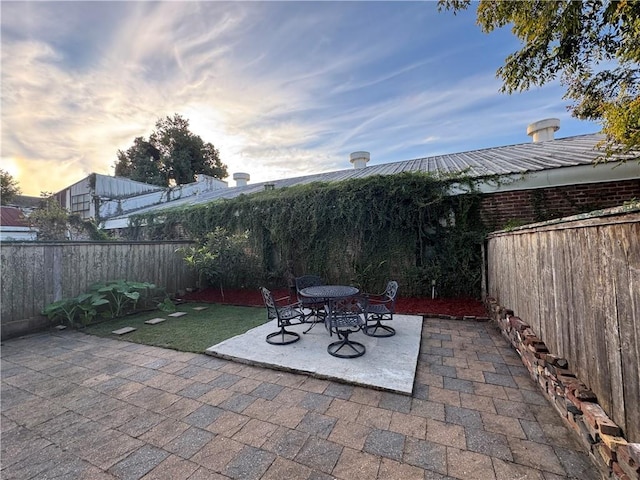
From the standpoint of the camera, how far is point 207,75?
5.71 meters

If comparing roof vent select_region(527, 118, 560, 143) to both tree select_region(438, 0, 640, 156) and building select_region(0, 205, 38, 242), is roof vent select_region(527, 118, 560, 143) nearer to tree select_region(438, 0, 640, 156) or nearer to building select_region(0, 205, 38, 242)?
tree select_region(438, 0, 640, 156)

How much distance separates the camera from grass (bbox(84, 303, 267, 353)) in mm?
4125

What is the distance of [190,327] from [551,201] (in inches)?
301

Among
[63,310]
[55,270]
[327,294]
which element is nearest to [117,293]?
[63,310]

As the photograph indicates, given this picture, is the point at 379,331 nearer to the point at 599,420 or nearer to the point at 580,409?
the point at 580,409

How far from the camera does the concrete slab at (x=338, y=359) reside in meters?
2.80

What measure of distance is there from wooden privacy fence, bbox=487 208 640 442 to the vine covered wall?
3078mm

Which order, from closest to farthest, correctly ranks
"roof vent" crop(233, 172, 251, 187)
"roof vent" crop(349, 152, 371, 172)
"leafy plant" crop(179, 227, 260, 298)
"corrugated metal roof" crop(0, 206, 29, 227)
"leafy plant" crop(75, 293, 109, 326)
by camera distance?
"leafy plant" crop(75, 293, 109, 326) → "leafy plant" crop(179, 227, 260, 298) → "roof vent" crop(349, 152, 371, 172) → "corrugated metal roof" crop(0, 206, 29, 227) → "roof vent" crop(233, 172, 251, 187)

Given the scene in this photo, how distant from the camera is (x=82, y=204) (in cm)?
1404

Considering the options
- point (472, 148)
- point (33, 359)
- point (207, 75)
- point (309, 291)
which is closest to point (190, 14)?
point (207, 75)

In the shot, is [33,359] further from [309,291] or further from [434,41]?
[434,41]

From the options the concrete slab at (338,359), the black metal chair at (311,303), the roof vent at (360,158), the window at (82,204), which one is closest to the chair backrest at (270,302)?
the concrete slab at (338,359)

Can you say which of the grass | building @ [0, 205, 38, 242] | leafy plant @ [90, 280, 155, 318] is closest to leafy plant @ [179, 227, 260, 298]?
the grass

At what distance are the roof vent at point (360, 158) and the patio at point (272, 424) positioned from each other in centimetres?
933
